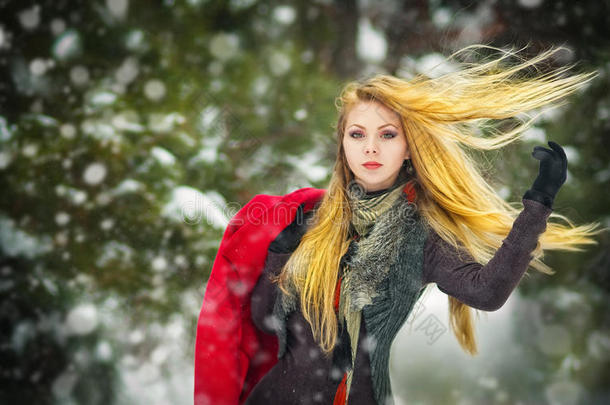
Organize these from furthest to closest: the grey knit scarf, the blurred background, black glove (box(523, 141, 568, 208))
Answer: the blurred background, the grey knit scarf, black glove (box(523, 141, 568, 208))

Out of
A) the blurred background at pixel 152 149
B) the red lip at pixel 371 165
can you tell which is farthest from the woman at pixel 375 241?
the blurred background at pixel 152 149

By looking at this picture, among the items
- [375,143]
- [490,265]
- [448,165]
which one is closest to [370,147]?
[375,143]

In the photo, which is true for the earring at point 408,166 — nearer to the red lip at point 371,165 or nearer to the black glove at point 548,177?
the red lip at point 371,165

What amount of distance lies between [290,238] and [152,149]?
678mm

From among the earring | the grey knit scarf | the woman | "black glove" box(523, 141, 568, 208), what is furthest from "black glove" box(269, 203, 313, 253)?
"black glove" box(523, 141, 568, 208)

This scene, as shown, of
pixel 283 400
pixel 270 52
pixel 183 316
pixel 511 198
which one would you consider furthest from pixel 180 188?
pixel 511 198

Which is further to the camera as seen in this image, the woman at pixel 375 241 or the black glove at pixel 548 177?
the woman at pixel 375 241

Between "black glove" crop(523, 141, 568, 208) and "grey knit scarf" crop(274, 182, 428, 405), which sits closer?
"black glove" crop(523, 141, 568, 208)

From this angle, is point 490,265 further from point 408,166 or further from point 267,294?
point 267,294

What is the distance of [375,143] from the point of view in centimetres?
90

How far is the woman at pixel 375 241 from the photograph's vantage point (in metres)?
0.87

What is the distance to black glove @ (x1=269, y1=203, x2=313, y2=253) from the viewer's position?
94 centimetres

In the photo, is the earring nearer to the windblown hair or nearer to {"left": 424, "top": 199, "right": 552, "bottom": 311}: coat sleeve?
the windblown hair

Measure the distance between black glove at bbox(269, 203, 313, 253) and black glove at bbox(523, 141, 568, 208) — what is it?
415 millimetres
